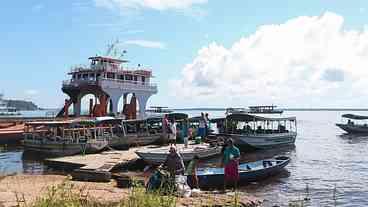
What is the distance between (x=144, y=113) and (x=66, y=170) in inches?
1094

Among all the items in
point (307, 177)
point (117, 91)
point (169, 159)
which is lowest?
point (307, 177)

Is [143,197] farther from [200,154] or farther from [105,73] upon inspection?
[105,73]

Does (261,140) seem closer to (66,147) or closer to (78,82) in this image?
(66,147)

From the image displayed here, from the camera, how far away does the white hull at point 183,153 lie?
2373cm

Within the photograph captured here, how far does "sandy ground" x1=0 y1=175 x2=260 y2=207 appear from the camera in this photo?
1322 centimetres

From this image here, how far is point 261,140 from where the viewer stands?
35031 mm

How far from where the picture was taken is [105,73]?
4531 cm

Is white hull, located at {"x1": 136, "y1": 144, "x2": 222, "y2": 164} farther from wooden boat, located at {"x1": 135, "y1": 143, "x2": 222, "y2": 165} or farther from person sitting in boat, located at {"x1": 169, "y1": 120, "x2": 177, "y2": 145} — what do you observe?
person sitting in boat, located at {"x1": 169, "y1": 120, "x2": 177, "y2": 145}

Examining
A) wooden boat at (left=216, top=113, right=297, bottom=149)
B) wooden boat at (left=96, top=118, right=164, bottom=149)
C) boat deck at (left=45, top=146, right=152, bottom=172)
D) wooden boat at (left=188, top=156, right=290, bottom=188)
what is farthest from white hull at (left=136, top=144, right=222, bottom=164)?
wooden boat at (left=216, top=113, right=297, bottom=149)

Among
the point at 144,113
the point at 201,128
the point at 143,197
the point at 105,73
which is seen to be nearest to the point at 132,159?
the point at 201,128

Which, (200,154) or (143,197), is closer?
(143,197)

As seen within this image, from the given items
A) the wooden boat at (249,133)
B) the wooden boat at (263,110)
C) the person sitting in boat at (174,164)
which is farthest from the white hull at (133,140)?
the wooden boat at (263,110)

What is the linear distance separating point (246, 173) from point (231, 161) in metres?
3.24

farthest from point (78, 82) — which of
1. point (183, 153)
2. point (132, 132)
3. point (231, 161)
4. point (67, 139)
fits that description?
point (231, 161)
